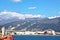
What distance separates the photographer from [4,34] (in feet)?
70.0

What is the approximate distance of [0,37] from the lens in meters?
20.8

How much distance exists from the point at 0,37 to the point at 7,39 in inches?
22.0

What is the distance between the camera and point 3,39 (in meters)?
20.4

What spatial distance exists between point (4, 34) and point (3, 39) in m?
0.96

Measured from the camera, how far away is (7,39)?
20922mm

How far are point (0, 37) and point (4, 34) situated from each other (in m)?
0.66

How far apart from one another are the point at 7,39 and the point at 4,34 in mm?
613

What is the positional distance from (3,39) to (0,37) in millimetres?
436
